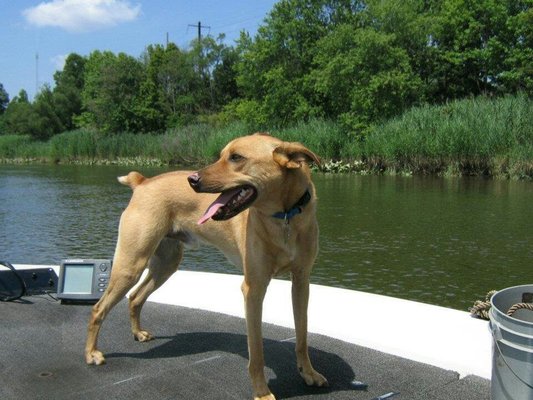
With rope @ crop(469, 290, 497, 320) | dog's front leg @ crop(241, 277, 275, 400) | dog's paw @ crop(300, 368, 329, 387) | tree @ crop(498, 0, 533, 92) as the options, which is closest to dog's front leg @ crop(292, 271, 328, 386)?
dog's paw @ crop(300, 368, 329, 387)

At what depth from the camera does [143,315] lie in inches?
188

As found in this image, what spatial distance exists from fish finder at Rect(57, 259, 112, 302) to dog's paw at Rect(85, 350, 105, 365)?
47.7 inches

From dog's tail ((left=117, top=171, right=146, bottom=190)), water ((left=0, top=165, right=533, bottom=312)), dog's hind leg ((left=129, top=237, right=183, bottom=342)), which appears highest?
dog's tail ((left=117, top=171, right=146, bottom=190))

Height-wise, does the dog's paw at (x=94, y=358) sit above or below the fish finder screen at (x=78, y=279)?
below

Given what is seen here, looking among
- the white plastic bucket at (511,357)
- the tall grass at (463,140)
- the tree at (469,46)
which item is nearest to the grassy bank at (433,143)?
the tall grass at (463,140)

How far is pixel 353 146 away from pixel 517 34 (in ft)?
55.3

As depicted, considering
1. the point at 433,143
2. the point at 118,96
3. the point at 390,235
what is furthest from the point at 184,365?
the point at 118,96

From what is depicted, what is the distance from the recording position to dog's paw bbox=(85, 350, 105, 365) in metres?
3.74

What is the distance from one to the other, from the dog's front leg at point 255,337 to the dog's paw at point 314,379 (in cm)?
32

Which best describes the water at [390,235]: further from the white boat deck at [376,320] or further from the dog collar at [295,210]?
the dog collar at [295,210]

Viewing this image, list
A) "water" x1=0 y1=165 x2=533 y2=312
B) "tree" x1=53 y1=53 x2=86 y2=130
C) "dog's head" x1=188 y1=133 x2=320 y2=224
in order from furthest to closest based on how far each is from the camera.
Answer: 1. "tree" x1=53 y1=53 x2=86 y2=130
2. "water" x1=0 y1=165 x2=533 y2=312
3. "dog's head" x1=188 y1=133 x2=320 y2=224

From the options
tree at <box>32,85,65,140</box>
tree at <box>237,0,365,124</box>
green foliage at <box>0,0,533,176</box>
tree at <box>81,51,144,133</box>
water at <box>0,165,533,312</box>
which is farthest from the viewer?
tree at <box>32,85,65,140</box>

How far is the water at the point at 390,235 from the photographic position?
31.5ft

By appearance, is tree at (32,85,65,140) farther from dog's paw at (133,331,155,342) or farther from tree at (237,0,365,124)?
dog's paw at (133,331,155,342)
